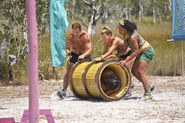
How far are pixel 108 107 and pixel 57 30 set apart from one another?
415cm

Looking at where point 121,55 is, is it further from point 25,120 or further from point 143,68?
point 25,120

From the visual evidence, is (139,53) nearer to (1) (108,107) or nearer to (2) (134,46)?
(2) (134,46)

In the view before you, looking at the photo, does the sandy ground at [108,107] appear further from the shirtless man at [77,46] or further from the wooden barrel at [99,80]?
the shirtless man at [77,46]

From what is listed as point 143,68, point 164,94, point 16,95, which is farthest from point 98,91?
point 16,95

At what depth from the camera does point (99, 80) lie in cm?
810

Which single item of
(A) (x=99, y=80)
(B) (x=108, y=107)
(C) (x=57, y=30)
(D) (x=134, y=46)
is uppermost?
(C) (x=57, y=30)

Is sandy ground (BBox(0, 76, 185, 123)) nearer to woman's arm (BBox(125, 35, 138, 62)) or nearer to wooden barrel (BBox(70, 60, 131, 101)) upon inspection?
wooden barrel (BBox(70, 60, 131, 101))

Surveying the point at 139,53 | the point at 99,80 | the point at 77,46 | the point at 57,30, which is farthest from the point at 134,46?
the point at 57,30

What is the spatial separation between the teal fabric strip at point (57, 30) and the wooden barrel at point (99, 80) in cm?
209

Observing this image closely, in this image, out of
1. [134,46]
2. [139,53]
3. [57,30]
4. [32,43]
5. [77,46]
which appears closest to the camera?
[32,43]

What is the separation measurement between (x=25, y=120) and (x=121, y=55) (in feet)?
13.8

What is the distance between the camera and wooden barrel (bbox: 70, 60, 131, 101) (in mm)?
8180

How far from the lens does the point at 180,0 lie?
12039 millimetres

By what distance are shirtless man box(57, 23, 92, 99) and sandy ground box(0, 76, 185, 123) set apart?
67 centimetres
